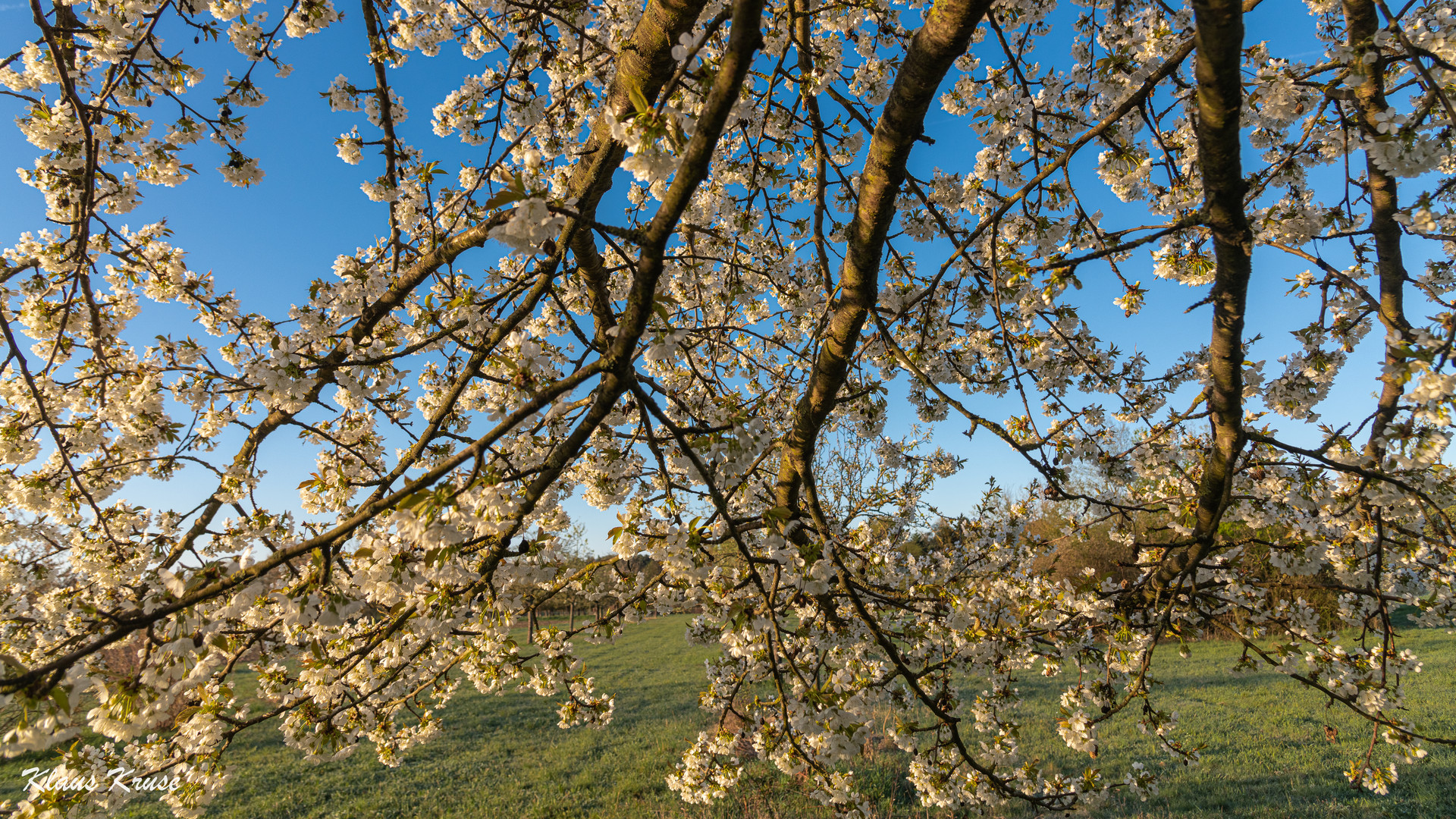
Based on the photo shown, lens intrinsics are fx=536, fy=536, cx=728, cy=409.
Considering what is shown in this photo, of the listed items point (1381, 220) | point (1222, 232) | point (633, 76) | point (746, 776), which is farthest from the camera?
point (746, 776)

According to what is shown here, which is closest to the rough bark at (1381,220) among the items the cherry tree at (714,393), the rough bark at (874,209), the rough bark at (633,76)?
the cherry tree at (714,393)

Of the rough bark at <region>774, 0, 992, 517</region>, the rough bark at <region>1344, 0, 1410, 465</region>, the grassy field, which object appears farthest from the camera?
the grassy field

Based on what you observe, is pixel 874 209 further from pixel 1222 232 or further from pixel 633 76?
pixel 1222 232

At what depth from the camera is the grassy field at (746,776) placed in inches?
256

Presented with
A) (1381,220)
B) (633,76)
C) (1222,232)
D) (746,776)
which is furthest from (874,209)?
(746,776)

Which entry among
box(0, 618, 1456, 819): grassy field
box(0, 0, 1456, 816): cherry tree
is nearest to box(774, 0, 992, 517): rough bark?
box(0, 0, 1456, 816): cherry tree

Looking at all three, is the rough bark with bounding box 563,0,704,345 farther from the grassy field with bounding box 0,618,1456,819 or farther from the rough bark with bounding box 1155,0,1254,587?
→ the grassy field with bounding box 0,618,1456,819

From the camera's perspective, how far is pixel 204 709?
1967mm

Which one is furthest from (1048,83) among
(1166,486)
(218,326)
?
(218,326)

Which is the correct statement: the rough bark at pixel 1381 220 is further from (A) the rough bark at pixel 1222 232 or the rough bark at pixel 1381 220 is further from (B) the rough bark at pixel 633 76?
(B) the rough bark at pixel 633 76

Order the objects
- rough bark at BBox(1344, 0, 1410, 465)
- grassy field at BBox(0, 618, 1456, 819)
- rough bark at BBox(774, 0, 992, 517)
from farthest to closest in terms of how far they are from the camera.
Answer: grassy field at BBox(0, 618, 1456, 819), rough bark at BBox(1344, 0, 1410, 465), rough bark at BBox(774, 0, 992, 517)

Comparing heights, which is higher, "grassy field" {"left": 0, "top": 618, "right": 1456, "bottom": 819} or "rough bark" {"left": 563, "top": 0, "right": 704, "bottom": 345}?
"rough bark" {"left": 563, "top": 0, "right": 704, "bottom": 345}

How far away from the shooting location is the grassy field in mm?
6492

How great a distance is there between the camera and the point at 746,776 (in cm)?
775
